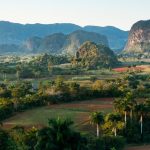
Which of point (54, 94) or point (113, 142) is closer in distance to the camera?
point (113, 142)

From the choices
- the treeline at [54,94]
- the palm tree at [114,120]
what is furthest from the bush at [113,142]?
the treeline at [54,94]

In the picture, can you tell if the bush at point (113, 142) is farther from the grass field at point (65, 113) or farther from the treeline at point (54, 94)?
the treeline at point (54, 94)

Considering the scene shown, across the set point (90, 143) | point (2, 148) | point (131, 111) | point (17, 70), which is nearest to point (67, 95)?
point (131, 111)

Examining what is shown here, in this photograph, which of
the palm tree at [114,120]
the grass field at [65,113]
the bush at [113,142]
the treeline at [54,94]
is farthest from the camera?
the treeline at [54,94]

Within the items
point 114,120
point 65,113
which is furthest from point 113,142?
point 65,113

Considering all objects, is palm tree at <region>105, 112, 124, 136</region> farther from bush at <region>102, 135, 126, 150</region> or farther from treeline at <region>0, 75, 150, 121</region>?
treeline at <region>0, 75, 150, 121</region>

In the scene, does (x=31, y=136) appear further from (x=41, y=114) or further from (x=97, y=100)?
(x=97, y=100)

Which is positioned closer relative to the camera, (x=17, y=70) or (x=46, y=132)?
(x=46, y=132)

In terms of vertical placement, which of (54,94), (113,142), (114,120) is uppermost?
(54,94)

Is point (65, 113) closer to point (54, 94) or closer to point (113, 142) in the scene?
point (54, 94)
